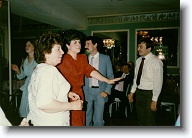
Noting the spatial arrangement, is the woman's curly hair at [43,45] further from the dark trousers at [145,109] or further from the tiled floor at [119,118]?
the dark trousers at [145,109]

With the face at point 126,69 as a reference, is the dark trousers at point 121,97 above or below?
A: below

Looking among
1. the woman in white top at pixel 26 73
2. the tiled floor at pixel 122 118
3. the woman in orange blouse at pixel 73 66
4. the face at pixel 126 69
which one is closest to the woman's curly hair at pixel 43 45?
the woman in orange blouse at pixel 73 66

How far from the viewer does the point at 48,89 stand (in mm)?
1178

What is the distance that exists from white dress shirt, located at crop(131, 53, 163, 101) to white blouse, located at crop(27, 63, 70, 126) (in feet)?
4.19

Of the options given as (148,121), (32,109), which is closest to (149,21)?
(148,121)

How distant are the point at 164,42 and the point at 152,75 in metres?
1.95

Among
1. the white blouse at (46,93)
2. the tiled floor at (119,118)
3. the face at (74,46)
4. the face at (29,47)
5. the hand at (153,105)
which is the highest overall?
the face at (29,47)

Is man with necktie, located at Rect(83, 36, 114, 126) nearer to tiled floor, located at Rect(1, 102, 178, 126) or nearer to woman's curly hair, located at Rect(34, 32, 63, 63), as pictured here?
tiled floor, located at Rect(1, 102, 178, 126)

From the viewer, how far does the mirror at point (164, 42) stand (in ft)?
9.31

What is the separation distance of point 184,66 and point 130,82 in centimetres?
207

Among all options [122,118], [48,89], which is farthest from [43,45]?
[122,118]

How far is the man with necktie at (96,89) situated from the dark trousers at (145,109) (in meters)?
0.42

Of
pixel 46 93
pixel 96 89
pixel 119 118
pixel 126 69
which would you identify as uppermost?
pixel 126 69

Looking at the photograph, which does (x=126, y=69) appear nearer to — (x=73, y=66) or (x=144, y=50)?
(x=144, y=50)
